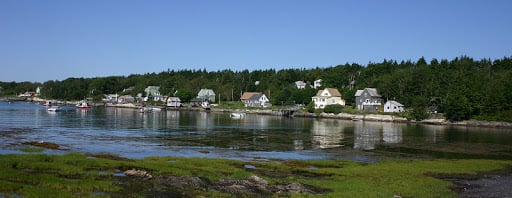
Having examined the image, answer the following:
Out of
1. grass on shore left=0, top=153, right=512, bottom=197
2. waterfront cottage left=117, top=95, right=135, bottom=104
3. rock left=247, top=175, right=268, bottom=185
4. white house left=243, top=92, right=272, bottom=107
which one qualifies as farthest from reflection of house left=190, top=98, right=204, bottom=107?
rock left=247, top=175, right=268, bottom=185

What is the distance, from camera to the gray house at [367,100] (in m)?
118

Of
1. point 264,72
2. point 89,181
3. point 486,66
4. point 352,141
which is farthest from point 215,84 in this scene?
point 89,181

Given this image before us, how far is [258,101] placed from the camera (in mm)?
151625

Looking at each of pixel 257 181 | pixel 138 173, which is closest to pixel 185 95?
pixel 138 173

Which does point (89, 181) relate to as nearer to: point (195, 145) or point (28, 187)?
point (28, 187)

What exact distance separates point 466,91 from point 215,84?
105545 millimetres

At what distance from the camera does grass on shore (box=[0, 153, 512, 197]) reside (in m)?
20.1

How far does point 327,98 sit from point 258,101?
2834 cm

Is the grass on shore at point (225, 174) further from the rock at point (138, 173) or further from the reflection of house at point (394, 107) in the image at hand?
the reflection of house at point (394, 107)

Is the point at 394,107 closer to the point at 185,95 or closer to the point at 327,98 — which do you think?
the point at 327,98

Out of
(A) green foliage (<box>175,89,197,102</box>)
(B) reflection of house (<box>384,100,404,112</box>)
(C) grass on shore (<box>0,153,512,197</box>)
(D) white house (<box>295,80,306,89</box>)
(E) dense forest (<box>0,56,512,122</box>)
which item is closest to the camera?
(C) grass on shore (<box>0,153,512,197</box>)

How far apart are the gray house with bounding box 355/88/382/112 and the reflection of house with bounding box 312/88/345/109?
9.34m

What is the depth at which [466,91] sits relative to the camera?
98.1m

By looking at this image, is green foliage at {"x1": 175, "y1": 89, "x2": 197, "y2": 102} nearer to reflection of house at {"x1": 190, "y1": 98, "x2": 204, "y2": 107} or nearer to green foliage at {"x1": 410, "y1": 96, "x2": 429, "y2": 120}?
reflection of house at {"x1": 190, "y1": 98, "x2": 204, "y2": 107}
